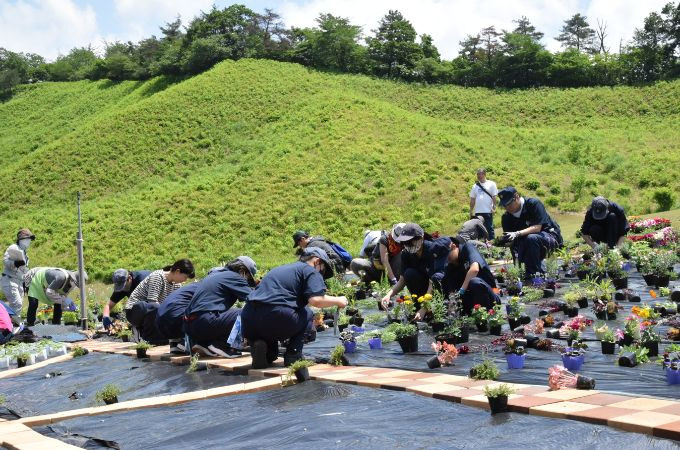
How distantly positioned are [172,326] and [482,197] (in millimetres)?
8830

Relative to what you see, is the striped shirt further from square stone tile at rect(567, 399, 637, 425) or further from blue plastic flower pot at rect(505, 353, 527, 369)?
square stone tile at rect(567, 399, 637, 425)

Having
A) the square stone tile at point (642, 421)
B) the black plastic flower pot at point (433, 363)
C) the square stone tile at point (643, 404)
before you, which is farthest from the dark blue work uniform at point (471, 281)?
the square stone tile at point (642, 421)

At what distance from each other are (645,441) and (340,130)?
35212 mm

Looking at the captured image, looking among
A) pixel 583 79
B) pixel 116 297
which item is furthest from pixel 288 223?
pixel 583 79

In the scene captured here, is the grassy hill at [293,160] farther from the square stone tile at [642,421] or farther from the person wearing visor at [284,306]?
the square stone tile at [642,421]


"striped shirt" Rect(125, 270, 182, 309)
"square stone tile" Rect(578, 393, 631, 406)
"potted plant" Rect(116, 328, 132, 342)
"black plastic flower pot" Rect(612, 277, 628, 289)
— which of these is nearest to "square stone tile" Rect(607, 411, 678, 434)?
"square stone tile" Rect(578, 393, 631, 406)

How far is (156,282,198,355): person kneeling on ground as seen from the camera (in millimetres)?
7516

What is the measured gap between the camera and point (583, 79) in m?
55.6

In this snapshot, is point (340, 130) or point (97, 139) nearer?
point (340, 130)

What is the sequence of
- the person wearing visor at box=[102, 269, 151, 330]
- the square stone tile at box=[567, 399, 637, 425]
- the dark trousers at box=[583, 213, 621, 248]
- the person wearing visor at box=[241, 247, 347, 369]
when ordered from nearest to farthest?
the square stone tile at box=[567, 399, 637, 425], the person wearing visor at box=[241, 247, 347, 369], the person wearing visor at box=[102, 269, 151, 330], the dark trousers at box=[583, 213, 621, 248]

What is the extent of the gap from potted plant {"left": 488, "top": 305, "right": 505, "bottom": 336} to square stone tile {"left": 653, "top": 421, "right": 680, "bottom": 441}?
3.62 metres

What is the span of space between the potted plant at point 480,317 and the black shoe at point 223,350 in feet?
7.28

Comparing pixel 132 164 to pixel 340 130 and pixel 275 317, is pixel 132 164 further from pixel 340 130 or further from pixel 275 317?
pixel 275 317

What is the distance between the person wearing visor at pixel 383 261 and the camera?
1023 centimetres
